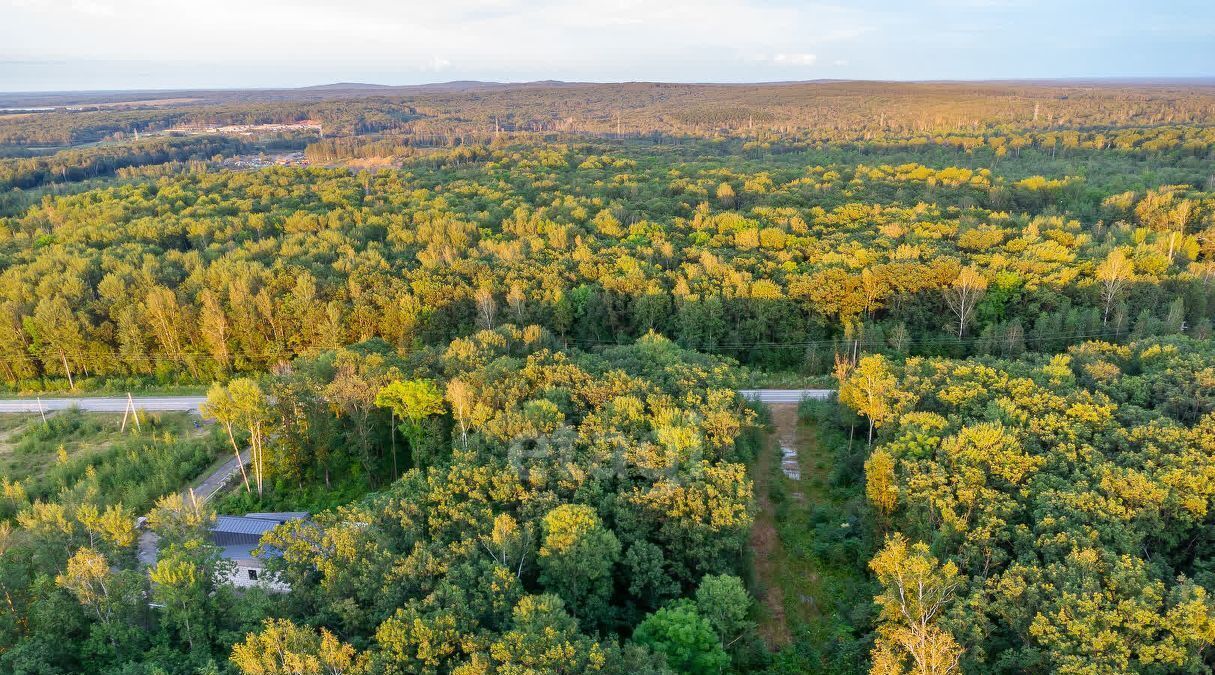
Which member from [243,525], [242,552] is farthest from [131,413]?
[242,552]

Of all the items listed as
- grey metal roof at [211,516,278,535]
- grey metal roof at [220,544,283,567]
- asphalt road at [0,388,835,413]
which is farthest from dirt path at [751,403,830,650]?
grey metal roof at [211,516,278,535]

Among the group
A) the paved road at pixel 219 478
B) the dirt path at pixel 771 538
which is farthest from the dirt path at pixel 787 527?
the paved road at pixel 219 478

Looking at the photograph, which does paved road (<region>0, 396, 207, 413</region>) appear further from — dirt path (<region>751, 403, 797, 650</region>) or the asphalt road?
dirt path (<region>751, 403, 797, 650</region>)

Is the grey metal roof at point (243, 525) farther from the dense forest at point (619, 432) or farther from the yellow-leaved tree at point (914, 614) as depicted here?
the yellow-leaved tree at point (914, 614)

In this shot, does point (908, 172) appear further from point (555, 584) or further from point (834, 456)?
point (555, 584)

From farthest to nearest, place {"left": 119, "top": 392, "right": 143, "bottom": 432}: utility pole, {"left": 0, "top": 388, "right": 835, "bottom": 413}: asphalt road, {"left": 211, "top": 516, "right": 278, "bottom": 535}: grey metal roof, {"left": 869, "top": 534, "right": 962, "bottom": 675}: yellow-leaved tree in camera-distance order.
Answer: {"left": 0, "top": 388, "right": 835, "bottom": 413}: asphalt road, {"left": 119, "top": 392, "right": 143, "bottom": 432}: utility pole, {"left": 211, "top": 516, "right": 278, "bottom": 535}: grey metal roof, {"left": 869, "top": 534, "right": 962, "bottom": 675}: yellow-leaved tree

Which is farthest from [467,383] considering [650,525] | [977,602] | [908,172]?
[908,172]
